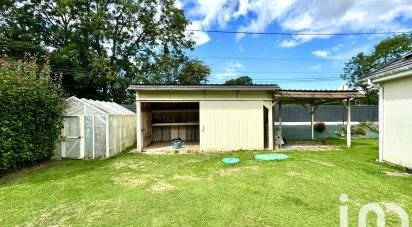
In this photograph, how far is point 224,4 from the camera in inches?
595

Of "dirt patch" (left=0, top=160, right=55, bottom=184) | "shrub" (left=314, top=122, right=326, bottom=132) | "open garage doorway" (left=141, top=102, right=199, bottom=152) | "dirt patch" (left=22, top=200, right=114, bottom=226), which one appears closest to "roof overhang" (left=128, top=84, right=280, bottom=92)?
"dirt patch" (left=0, top=160, right=55, bottom=184)

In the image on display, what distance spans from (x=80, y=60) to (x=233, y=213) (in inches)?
695

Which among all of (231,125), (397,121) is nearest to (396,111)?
(397,121)

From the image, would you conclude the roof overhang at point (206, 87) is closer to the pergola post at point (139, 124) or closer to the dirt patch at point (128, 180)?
the pergola post at point (139, 124)

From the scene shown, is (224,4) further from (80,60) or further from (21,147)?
(21,147)

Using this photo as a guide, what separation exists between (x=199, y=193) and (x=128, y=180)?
2.03 m

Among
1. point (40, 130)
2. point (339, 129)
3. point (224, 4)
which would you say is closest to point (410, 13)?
point (339, 129)

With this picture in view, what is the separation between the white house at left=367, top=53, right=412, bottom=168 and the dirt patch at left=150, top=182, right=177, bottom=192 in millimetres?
6045

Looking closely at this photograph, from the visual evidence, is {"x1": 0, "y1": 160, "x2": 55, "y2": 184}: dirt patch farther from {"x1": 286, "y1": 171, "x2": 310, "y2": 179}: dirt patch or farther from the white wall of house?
the white wall of house

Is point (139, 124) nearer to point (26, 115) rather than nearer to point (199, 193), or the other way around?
point (26, 115)

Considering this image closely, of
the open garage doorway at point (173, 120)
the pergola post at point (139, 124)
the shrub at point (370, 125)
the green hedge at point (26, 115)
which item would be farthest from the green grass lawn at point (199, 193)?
the shrub at point (370, 125)

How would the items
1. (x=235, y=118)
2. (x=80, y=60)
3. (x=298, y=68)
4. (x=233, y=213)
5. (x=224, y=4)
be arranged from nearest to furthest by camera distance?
(x=233, y=213) < (x=235, y=118) < (x=224, y=4) < (x=80, y=60) < (x=298, y=68)

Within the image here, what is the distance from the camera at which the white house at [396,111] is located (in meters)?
6.48

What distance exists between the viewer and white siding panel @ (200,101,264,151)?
10016 millimetres
